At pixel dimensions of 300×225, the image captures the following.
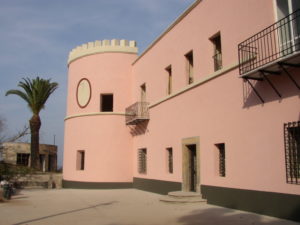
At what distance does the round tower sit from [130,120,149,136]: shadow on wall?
0.43 meters

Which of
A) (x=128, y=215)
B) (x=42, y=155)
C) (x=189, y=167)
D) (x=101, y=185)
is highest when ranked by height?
(x=42, y=155)

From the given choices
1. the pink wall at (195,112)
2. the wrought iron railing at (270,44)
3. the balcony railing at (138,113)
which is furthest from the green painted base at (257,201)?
the balcony railing at (138,113)

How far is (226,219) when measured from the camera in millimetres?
9742

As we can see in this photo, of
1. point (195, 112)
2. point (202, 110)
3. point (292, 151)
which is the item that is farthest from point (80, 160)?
point (292, 151)

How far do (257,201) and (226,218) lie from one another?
3.96ft

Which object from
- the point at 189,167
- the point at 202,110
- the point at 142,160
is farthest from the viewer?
the point at 142,160

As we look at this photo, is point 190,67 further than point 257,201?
Yes

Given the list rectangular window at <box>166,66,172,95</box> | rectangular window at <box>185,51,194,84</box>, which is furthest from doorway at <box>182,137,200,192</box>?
rectangular window at <box>166,66,172,95</box>

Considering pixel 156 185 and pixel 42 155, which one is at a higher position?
pixel 42 155

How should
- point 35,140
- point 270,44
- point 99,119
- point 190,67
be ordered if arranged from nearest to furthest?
point 270,44 → point 190,67 → point 99,119 → point 35,140

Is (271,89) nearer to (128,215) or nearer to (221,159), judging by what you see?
(221,159)

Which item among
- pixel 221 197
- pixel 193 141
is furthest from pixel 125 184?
pixel 221 197

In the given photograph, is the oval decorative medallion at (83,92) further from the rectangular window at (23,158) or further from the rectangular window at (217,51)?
the rectangular window at (23,158)

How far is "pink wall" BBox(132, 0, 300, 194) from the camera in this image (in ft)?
32.7
